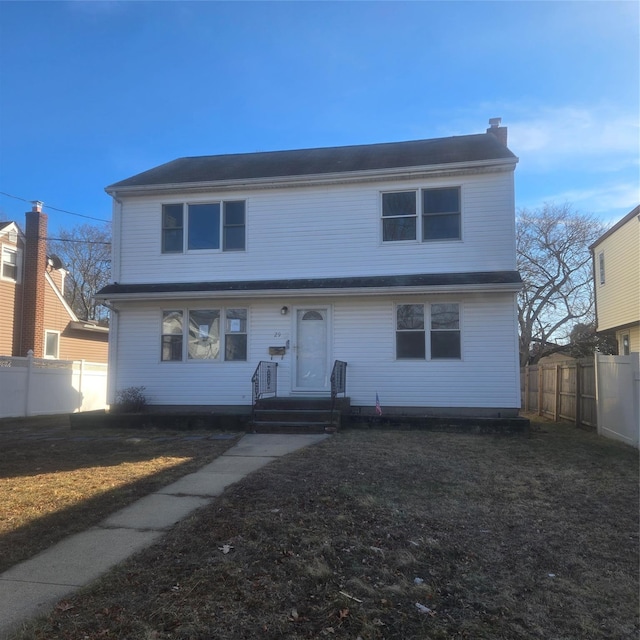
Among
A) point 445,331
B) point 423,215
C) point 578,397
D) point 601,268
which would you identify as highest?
point 601,268

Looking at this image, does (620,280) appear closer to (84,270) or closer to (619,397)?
(619,397)

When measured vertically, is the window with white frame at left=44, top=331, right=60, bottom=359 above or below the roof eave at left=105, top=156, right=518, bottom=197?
below

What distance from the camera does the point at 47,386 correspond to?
1691cm

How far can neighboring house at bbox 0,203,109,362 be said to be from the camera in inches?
802

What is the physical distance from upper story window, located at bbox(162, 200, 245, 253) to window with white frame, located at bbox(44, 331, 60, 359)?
10.9 meters

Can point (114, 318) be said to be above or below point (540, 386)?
above

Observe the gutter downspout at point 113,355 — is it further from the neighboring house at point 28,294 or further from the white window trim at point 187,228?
the neighboring house at point 28,294

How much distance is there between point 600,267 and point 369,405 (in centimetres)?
1595

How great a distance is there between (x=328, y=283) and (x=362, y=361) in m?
1.97

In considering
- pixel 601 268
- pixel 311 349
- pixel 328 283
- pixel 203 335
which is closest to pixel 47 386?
pixel 203 335

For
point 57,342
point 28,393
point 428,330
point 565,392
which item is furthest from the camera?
point 57,342

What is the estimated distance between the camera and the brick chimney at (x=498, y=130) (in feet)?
49.7

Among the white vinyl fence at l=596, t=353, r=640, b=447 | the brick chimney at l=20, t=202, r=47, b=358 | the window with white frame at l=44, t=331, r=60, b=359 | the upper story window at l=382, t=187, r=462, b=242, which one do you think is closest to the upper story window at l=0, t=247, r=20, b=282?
→ the brick chimney at l=20, t=202, r=47, b=358

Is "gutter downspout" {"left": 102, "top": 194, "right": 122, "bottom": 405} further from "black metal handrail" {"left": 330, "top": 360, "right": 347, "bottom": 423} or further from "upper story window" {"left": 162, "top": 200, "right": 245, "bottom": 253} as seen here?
"black metal handrail" {"left": 330, "top": 360, "right": 347, "bottom": 423}
